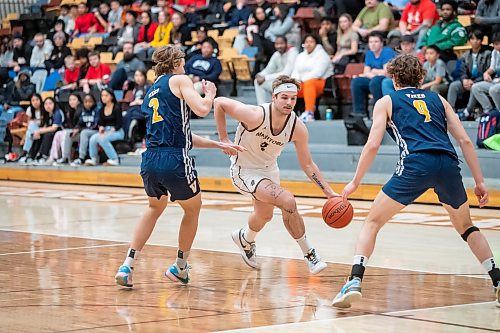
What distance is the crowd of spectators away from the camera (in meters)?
14.2

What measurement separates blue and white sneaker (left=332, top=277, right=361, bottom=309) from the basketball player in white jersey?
55.2 inches

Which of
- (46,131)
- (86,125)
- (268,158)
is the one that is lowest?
(46,131)

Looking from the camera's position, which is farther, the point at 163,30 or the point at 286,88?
the point at 163,30

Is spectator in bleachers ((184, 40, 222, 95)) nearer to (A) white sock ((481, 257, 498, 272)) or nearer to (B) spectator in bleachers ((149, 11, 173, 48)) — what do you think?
(B) spectator in bleachers ((149, 11, 173, 48))

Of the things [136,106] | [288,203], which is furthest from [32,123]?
[288,203]

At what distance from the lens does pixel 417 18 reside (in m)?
15.4

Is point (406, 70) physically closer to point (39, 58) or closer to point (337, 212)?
point (337, 212)

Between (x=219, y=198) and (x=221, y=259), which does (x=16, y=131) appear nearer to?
(x=219, y=198)

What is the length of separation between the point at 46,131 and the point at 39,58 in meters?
3.72

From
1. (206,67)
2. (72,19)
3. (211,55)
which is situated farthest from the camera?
(72,19)

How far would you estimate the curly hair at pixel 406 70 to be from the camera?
239 inches

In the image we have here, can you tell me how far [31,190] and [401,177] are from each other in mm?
11311

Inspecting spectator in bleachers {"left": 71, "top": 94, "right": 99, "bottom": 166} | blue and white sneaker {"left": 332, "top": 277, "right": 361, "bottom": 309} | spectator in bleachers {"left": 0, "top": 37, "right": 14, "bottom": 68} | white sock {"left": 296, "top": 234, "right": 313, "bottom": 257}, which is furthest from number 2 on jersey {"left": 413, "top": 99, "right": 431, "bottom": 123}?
spectator in bleachers {"left": 0, "top": 37, "right": 14, "bottom": 68}

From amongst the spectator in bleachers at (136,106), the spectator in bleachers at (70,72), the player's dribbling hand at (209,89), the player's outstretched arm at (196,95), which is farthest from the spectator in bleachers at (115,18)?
the player's dribbling hand at (209,89)
